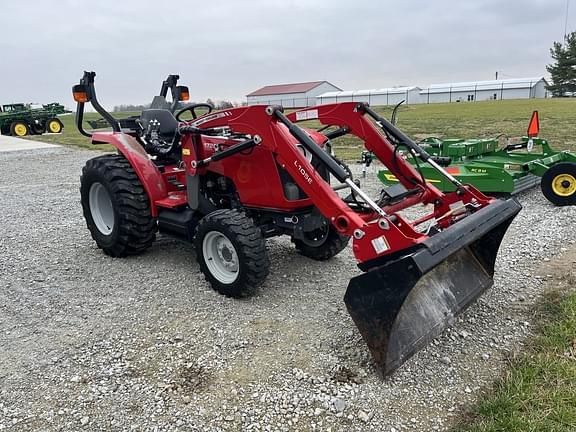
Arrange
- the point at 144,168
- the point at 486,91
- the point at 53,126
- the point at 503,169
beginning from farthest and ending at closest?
the point at 486,91 < the point at 53,126 < the point at 503,169 < the point at 144,168

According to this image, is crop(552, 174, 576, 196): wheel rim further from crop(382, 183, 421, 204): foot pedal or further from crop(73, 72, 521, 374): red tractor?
crop(382, 183, 421, 204): foot pedal

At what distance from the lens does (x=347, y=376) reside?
3176mm

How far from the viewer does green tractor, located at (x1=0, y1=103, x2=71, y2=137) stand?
27.4m

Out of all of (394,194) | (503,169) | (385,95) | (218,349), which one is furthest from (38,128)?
(385,95)

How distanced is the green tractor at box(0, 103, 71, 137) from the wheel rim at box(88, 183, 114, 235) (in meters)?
25.3

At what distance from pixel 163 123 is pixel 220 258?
6.83ft

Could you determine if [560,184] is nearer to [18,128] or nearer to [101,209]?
[101,209]

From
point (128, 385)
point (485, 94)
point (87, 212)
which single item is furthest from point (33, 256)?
point (485, 94)

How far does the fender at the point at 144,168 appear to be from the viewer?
5.19 metres

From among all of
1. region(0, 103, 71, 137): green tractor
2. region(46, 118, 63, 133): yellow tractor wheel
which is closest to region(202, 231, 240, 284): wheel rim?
region(0, 103, 71, 137): green tractor

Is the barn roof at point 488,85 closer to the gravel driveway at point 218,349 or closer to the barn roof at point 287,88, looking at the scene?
the barn roof at point 287,88

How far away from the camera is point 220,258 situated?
453cm

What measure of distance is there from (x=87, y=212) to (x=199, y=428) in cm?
373

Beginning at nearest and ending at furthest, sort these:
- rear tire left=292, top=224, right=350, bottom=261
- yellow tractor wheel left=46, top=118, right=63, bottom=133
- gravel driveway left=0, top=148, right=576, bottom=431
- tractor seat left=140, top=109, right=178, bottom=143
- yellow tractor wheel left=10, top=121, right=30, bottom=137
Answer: gravel driveway left=0, top=148, right=576, bottom=431, rear tire left=292, top=224, right=350, bottom=261, tractor seat left=140, top=109, right=178, bottom=143, yellow tractor wheel left=10, top=121, right=30, bottom=137, yellow tractor wheel left=46, top=118, right=63, bottom=133
